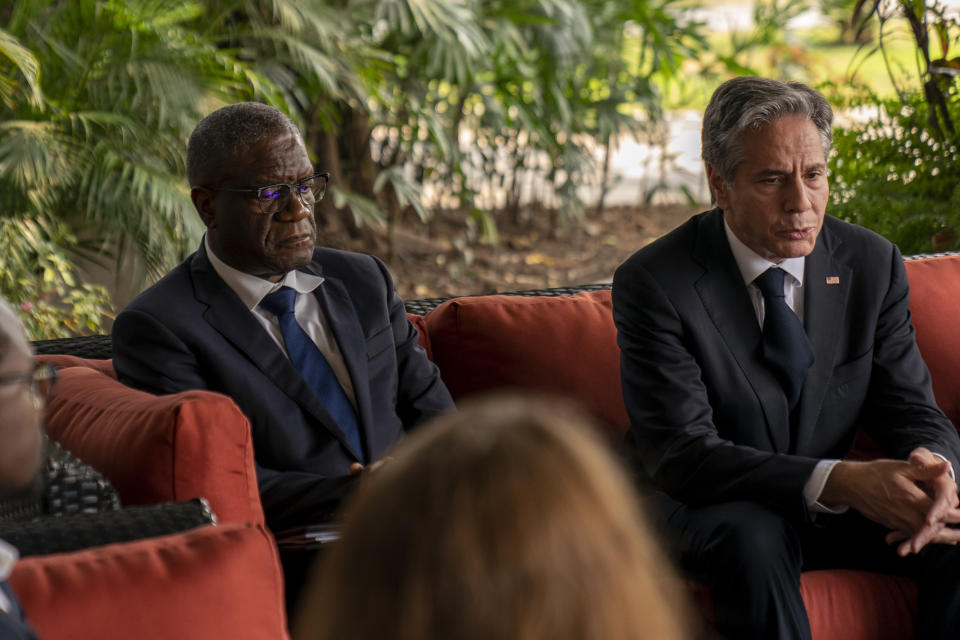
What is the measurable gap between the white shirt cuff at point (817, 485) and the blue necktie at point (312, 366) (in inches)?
34.2

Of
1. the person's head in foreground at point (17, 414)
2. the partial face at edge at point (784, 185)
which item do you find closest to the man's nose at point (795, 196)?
the partial face at edge at point (784, 185)

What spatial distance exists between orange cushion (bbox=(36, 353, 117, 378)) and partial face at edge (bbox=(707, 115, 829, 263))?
1.32 meters

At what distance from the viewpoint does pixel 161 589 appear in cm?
123

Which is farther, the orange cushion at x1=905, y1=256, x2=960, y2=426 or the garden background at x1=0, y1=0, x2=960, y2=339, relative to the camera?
the garden background at x1=0, y1=0, x2=960, y2=339

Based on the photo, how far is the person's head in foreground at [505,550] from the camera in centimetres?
58

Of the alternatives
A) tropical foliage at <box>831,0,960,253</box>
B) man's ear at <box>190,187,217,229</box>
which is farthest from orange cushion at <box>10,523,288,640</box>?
tropical foliage at <box>831,0,960,253</box>

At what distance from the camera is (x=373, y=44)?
16.8 feet

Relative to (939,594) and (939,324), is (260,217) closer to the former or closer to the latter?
(939,594)

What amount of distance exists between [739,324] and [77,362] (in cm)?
134

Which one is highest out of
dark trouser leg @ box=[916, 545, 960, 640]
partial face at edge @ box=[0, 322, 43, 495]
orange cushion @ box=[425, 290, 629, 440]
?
partial face at edge @ box=[0, 322, 43, 495]

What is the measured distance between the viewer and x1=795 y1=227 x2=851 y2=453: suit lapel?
2.17 metres

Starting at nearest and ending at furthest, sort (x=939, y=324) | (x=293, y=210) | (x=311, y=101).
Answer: (x=293, y=210)
(x=939, y=324)
(x=311, y=101)

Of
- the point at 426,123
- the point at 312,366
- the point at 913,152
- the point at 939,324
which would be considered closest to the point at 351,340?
the point at 312,366

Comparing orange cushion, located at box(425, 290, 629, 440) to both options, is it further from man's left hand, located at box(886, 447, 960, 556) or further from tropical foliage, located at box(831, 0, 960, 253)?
tropical foliage, located at box(831, 0, 960, 253)
